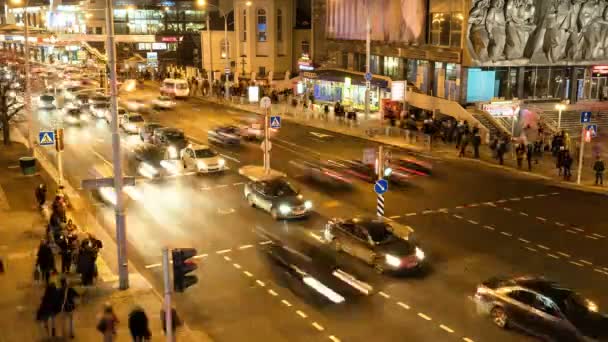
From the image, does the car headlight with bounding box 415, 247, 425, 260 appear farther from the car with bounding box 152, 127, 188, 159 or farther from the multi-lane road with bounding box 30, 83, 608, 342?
the car with bounding box 152, 127, 188, 159

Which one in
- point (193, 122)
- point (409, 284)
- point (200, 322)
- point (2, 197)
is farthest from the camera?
point (193, 122)

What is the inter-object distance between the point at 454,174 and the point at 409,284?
52.4ft

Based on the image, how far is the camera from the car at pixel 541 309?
13836 millimetres

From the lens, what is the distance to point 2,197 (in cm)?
2708

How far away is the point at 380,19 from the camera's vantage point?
60531 mm

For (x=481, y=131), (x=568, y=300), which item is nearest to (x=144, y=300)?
(x=568, y=300)

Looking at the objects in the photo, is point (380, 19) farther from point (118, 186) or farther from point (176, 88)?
point (118, 186)

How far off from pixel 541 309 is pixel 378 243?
564 cm

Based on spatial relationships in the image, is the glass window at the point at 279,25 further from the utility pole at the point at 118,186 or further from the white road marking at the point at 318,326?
the white road marking at the point at 318,326

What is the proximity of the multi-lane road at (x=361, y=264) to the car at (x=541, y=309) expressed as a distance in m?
0.41

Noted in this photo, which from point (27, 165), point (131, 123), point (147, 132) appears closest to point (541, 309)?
point (27, 165)

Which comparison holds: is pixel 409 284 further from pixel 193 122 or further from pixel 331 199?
pixel 193 122

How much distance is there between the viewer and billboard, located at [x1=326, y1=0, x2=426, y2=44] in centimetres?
5491

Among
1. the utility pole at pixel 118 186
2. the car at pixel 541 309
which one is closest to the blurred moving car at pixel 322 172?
the utility pole at pixel 118 186
